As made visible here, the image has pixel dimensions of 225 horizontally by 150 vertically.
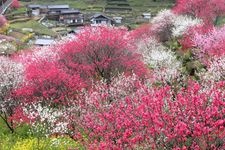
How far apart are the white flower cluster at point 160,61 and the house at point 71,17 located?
160 feet

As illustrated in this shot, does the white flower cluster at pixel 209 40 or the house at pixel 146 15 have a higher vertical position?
the white flower cluster at pixel 209 40

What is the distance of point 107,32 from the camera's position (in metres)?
37.9

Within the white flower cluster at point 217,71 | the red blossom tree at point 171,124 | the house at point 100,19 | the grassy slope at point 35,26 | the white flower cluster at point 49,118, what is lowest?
the grassy slope at point 35,26

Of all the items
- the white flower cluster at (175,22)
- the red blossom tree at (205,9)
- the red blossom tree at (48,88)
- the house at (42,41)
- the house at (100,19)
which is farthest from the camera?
the house at (100,19)

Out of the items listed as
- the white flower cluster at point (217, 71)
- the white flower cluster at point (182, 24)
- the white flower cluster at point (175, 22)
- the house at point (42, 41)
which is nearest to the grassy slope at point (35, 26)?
the house at point (42, 41)

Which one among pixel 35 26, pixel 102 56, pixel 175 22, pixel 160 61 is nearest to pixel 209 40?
pixel 160 61

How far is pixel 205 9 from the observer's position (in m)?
66.4

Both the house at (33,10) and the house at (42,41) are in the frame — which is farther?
the house at (33,10)

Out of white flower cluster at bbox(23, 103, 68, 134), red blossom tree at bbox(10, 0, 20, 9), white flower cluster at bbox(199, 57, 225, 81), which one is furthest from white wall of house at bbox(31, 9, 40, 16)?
white flower cluster at bbox(23, 103, 68, 134)

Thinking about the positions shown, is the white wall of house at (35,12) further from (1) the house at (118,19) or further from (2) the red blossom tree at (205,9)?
(2) the red blossom tree at (205,9)

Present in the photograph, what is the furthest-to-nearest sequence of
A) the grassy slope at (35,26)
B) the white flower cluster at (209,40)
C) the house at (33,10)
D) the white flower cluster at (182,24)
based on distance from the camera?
the house at (33,10), the grassy slope at (35,26), the white flower cluster at (182,24), the white flower cluster at (209,40)

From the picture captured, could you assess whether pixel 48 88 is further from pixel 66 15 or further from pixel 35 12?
pixel 35 12

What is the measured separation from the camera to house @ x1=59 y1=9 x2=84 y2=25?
109562 millimetres

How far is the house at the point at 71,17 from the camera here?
109562 millimetres
